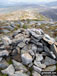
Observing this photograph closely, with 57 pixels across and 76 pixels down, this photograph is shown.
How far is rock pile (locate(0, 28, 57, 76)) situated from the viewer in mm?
14148

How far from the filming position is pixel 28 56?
1515 cm

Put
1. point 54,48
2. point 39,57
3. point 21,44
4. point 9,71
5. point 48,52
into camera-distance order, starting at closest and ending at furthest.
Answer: point 9,71
point 39,57
point 48,52
point 54,48
point 21,44

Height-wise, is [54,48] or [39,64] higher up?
[54,48]

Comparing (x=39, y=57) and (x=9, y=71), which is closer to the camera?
(x=9, y=71)

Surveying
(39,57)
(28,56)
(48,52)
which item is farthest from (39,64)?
(48,52)

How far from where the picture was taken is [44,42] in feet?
56.9

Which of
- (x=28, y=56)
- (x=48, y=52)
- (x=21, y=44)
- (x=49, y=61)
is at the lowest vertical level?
(x=49, y=61)

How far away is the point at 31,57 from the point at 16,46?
2878 millimetres

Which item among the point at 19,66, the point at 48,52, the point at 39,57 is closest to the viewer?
the point at 19,66

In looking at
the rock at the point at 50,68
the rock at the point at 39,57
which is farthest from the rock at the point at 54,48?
the rock at the point at 50,68

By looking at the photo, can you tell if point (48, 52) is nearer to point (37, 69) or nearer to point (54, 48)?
point (54, 48)

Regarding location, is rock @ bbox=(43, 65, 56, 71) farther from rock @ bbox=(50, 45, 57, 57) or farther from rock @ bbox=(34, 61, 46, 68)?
rock @ bbox=(50, 45, 57, 57)

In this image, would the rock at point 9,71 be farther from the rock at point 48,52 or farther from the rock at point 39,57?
the rock at point 48,52

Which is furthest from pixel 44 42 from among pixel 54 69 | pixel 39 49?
pixel 54 69
